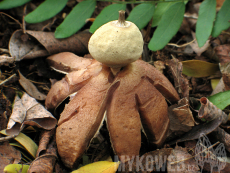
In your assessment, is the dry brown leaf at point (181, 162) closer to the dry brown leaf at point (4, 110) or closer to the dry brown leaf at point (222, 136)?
the dry brown leaf at point (222, 136)

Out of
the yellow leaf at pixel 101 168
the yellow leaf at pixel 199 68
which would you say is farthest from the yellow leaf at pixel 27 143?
the yellow leaf at pixel 199 68

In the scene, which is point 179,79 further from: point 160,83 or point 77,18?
point 77,18

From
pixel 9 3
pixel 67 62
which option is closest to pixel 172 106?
pixel 67 62

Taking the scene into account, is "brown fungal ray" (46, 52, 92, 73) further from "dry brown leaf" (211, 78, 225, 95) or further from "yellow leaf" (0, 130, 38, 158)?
"dry brown leaf" (211, 78, 225, 95)

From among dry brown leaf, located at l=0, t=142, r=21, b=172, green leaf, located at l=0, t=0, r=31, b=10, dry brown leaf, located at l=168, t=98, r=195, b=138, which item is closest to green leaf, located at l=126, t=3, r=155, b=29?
dry brown leaf, located at l=168, t=98, r=195, b=138

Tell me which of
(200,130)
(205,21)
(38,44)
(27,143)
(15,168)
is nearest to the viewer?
(15,168)
